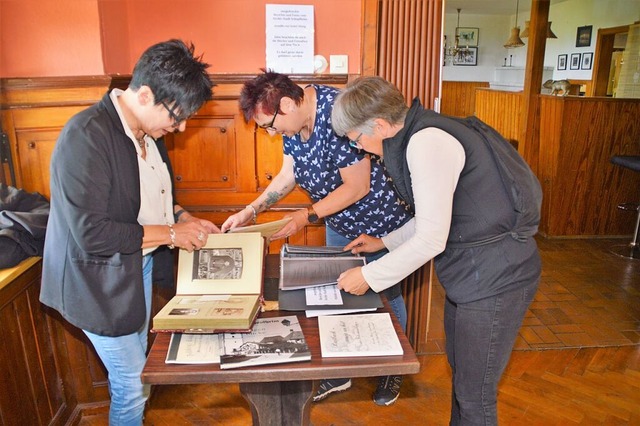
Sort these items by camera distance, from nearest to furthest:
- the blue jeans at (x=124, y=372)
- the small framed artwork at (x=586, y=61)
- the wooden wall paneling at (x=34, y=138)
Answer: the blue jeans at (x=124, y=372), the wooden wall paneling at (x=34, y=138), the small framed artwork at (x=586, y=61)

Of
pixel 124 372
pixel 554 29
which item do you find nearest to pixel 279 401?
pixel 124 372

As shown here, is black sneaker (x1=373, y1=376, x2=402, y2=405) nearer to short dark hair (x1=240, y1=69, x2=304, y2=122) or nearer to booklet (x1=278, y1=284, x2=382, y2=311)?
booklet (x1=278, y1=284, x2=382, y2=311)

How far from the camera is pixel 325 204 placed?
2.03 meters

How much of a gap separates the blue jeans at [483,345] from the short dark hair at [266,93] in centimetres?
94

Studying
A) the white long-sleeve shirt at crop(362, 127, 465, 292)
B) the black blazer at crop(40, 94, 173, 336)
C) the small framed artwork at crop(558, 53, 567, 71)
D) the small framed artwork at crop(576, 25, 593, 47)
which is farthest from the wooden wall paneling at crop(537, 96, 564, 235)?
the small framed artwork at crop(558, 53, 567, 71)

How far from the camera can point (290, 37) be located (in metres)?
2.73

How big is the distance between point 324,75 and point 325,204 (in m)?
0.87

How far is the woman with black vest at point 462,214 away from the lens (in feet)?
4.58

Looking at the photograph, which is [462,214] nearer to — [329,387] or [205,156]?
[329,387]

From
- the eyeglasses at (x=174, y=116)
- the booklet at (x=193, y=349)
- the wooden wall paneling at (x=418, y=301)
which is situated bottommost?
the wooden wall paneling at (x=418, y=301)

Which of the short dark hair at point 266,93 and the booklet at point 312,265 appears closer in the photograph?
the booklet at point 312,265

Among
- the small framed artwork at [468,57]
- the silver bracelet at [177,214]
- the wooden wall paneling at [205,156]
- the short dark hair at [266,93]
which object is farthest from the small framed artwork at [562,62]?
the silver bracelet at [177,214]

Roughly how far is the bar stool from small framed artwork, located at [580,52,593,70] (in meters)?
4.56

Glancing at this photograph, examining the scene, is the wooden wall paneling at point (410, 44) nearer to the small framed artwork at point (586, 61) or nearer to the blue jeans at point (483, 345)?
the blue jeans at point (483, 345)
